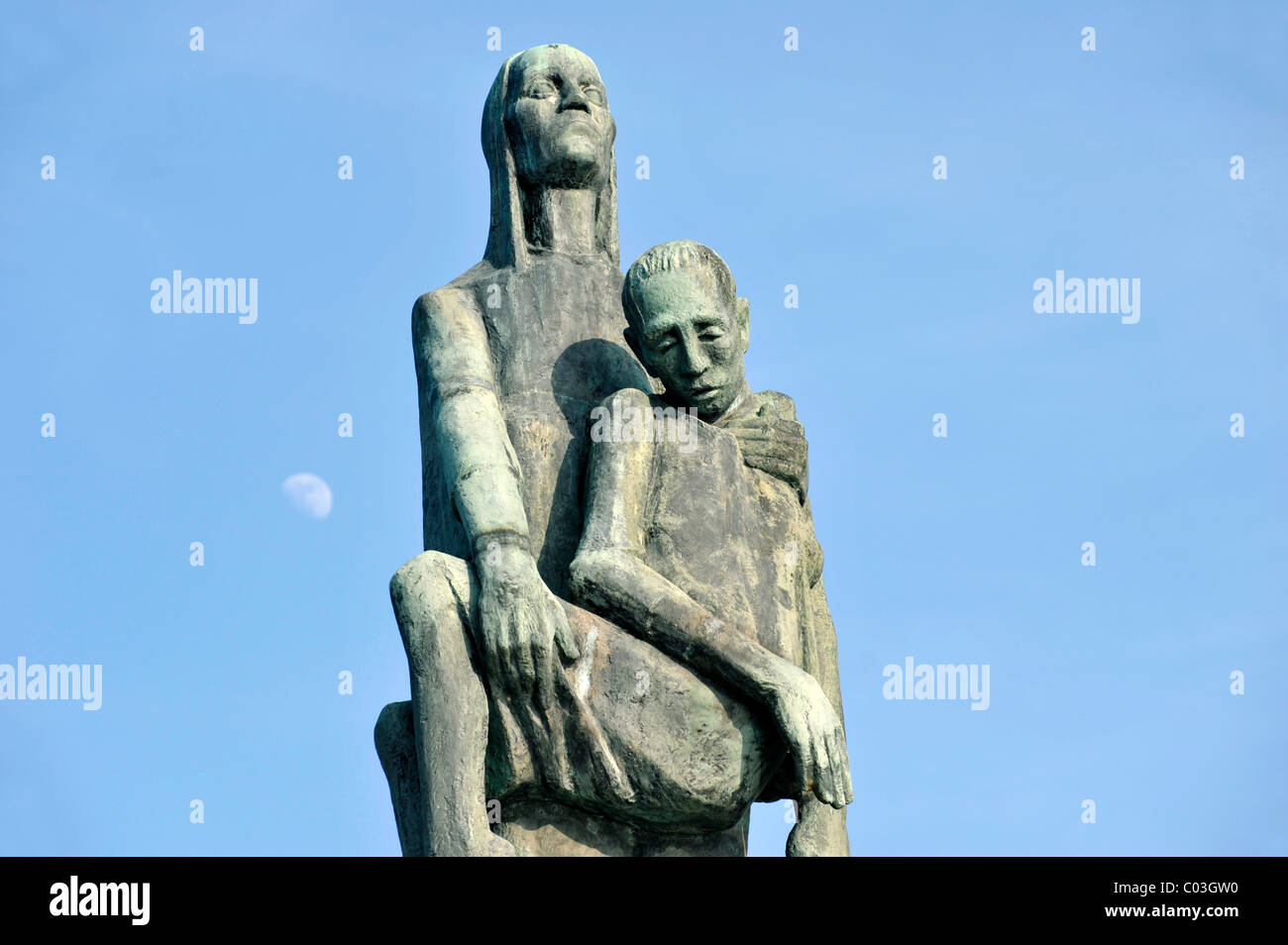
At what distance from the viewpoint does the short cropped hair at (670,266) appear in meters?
14.2

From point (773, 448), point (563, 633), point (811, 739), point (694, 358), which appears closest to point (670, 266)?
point (694, 358)

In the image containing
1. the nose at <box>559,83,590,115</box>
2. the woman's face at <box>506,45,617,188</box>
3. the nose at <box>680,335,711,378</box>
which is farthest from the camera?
the nose at <box>559,83,590,115</box>

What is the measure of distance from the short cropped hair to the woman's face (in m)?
1.11

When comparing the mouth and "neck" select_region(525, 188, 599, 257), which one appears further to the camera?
"neck" select_region(525, 188, 599, 257)

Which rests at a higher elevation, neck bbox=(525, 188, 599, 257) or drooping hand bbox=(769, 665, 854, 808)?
neck bbox=(525, 188, 599, 257)

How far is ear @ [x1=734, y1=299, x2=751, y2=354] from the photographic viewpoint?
14539 mm

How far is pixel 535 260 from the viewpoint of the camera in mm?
15188

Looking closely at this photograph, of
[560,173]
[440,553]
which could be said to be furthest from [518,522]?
[560,173]

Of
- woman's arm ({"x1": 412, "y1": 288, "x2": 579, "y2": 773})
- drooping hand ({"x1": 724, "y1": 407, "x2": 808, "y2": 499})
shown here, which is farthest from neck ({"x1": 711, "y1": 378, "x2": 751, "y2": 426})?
woman's arm ({"x1": 412, "y1": 288, "x2": 579, "y2": 773})

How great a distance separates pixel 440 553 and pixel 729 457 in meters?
1.85

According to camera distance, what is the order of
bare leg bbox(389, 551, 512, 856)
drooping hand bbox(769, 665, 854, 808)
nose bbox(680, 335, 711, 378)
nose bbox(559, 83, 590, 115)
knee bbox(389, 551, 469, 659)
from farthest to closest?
nose bbox(559, 83, 590, 115)
nose bbox(680, 335, 711, 378)
drooping hand bbox(769, 665, 854, 808)
knee bbox(389, 551, 469, 659)
bare leg bbox(389, 551, 512, 856)

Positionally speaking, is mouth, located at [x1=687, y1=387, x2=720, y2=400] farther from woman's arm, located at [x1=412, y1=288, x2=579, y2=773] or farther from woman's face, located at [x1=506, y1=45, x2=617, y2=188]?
woman's face, located at [x1=506, y1=45, x2=617, y2=188]

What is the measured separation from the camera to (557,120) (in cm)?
1517

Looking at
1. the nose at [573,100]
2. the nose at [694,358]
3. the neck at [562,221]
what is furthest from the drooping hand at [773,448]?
the nose at [573,100]
